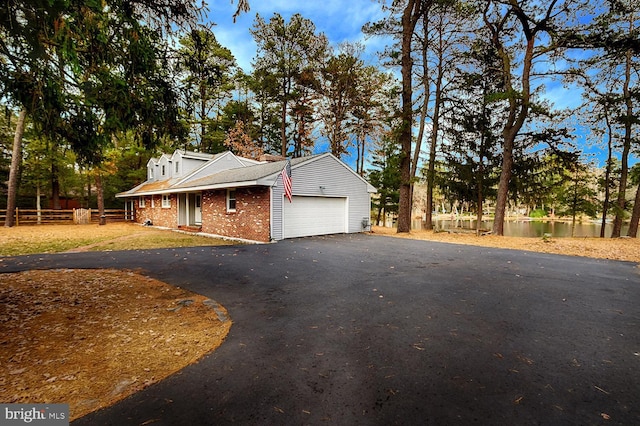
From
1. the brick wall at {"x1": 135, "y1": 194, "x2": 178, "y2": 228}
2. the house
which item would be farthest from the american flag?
the brick wall at {"x1": 135, "y1": 194, "x2": 178, "y2": 228}

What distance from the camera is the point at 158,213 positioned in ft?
62.8

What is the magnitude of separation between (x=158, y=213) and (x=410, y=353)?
2027 centimetres

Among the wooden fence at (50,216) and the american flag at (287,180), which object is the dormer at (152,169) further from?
the american flag at (287,180)

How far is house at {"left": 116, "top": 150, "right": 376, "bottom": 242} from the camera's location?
11.8 metres

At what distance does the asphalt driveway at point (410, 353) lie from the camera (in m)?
2.04

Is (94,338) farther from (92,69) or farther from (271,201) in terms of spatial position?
(271,201)

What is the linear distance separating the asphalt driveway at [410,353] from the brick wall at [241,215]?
564 cm

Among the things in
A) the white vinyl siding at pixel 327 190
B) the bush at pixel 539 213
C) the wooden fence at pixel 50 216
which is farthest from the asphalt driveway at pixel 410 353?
the bush at pixel 539 213

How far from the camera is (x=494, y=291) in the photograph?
4953 millimetres

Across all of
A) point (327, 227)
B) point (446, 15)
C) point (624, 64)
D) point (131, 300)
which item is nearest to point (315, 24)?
point (446, 15)

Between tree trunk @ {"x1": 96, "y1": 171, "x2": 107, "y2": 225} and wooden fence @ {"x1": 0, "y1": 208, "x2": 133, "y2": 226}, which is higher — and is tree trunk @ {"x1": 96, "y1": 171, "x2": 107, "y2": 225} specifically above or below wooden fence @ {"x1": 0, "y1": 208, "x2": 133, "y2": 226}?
above

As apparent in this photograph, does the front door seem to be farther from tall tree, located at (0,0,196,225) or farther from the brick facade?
tall tree, located at (0,0,196,225)

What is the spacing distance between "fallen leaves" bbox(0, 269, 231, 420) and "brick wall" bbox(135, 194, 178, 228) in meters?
12.7

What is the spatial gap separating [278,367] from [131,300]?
3.24 m
